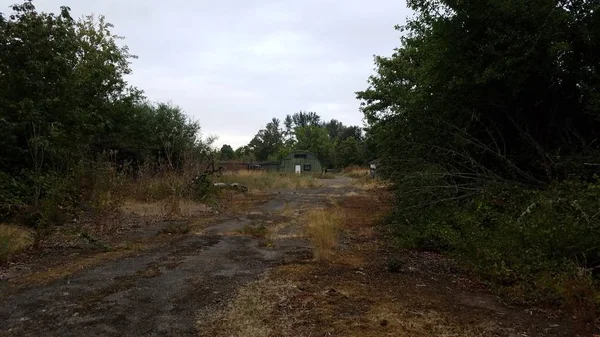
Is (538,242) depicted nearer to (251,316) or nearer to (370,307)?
(370,307)

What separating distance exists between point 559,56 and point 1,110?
12.0 metres

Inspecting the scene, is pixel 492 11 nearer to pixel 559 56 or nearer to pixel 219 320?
pixel 559 56

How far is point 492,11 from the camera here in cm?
757

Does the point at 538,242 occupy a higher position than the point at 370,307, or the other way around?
the point at 538,242

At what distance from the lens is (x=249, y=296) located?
187 inches

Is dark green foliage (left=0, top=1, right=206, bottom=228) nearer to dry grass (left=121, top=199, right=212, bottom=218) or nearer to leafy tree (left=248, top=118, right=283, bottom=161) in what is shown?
dry grass (left=121, top=199, right=212, bottom=218)

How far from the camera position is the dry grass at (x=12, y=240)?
6455mm

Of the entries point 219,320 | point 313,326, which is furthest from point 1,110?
point 313,326

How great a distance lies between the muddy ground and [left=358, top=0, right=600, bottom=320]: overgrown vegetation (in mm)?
702

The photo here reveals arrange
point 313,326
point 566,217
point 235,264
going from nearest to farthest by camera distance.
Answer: point 313,326
point 566,217
point 235,264

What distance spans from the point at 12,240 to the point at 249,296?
4.94 meters

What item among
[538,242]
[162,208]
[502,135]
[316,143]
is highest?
[316,143]

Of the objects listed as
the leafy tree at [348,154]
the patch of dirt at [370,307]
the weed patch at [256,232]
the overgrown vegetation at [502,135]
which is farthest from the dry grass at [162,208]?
the leafy tree at [348,154]

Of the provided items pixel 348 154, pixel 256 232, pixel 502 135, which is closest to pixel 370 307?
pixel 256 232
